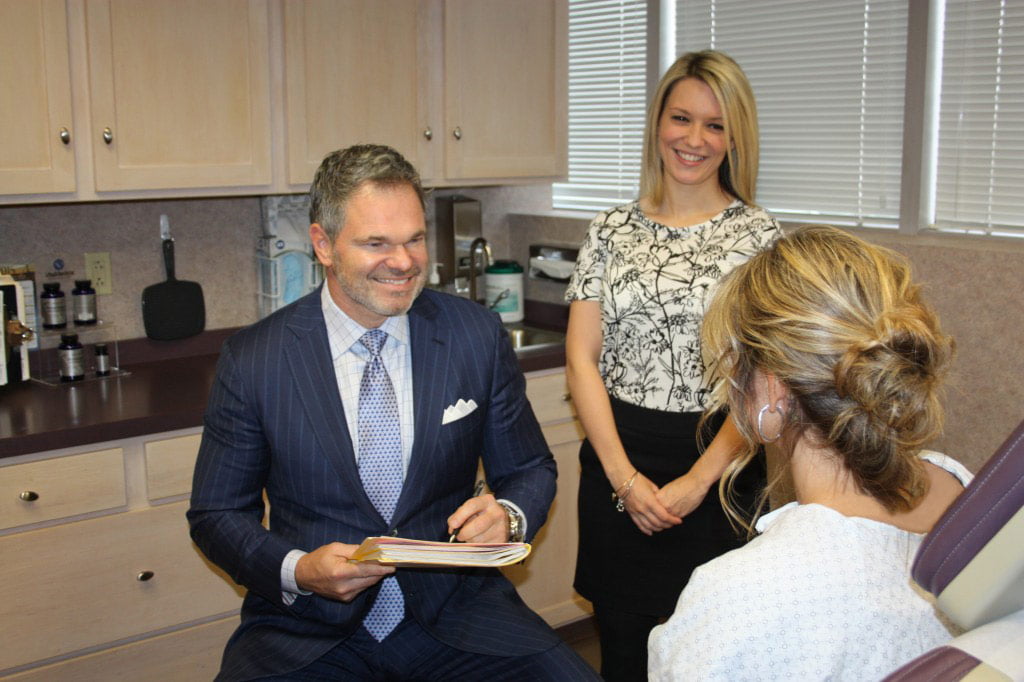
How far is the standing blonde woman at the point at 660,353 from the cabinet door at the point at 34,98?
1.22m

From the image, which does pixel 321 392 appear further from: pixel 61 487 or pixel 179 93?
pixel 179 93

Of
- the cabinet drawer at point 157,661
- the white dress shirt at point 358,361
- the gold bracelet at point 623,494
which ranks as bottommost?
the cabinet drawer at point 157,661

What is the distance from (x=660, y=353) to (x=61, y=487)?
4.22ft

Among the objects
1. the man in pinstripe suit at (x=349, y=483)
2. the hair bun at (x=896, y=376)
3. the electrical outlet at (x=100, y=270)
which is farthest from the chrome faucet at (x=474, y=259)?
the hair bun at (x=896, y=376)

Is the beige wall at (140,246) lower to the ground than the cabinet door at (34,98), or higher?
lower

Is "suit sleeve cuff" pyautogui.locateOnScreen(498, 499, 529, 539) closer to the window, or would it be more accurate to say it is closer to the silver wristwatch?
the silver wristwatch

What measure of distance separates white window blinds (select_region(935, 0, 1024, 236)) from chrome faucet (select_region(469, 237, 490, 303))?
1.44m

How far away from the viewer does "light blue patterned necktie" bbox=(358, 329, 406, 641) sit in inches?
72.0

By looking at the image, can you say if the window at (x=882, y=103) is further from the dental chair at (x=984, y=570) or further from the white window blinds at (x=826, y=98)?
the dental chair at (x=984, y=570)

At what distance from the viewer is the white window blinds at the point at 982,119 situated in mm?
2502

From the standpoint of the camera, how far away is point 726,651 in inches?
44.3

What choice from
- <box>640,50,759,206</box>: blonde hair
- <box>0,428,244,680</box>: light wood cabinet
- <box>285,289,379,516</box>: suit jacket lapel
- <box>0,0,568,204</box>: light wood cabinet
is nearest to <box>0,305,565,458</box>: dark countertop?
<box>0,428,244,680</box>: light wood cabinet

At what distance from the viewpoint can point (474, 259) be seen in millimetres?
3545

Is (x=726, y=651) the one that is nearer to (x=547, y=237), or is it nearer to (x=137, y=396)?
(x=137, y=396)
